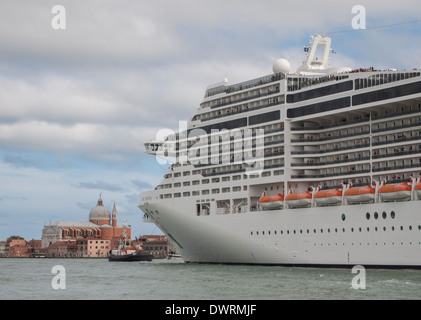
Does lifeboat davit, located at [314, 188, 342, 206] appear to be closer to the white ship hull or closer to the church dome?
the white ship hull

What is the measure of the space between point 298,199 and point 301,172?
3157 mm

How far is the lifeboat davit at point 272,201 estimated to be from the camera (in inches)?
1861

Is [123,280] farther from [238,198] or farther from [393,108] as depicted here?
[393,108]

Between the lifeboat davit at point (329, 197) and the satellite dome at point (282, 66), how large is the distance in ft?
37.2

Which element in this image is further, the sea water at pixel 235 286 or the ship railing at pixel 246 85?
the ship railing at pixel 246 85

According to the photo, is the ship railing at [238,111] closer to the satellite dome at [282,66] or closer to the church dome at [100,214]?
the satellite dome at [282,66]

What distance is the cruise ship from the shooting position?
42531mm

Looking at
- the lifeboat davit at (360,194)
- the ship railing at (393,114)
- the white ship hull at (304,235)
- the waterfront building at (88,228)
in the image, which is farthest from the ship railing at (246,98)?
the waterfront building at (88,228)

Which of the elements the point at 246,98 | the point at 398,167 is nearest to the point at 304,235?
the point at 398,167

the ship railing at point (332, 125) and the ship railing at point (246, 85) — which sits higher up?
the ship railing at point (246, 85)

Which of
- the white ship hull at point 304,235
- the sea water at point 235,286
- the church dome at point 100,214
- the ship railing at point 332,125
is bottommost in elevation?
the sea water at point 235,286

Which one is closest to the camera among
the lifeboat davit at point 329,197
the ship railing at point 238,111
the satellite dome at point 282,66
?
the lifeboat davit at point 329,197

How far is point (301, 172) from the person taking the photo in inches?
1911
